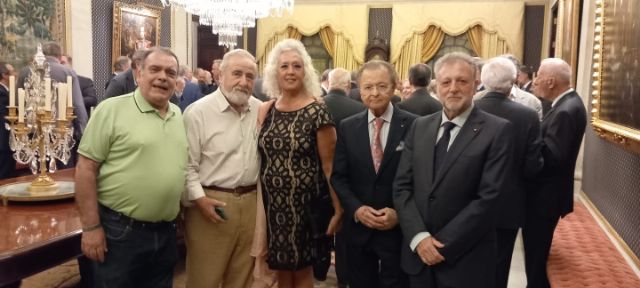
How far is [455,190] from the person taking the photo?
2238mm

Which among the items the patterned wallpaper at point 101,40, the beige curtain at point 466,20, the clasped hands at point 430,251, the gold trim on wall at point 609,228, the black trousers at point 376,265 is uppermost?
the beige curtain at point 466,20

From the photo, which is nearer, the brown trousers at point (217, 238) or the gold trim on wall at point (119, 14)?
the brown trousers at point (217, 238)

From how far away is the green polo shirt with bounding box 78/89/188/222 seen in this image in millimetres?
2189

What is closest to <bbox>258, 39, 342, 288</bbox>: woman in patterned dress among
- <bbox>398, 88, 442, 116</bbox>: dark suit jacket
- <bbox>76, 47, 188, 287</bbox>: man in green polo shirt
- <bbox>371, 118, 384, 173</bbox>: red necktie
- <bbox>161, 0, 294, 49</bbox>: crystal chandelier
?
<bbox>371, 118, 384, 173</bbox>: red necktie

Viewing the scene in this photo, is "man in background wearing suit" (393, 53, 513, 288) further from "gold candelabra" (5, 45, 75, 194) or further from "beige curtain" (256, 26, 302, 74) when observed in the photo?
"beige curtain" (256, 26, 302, 74)

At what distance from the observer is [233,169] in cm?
254

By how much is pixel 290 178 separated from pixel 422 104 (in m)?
1.95

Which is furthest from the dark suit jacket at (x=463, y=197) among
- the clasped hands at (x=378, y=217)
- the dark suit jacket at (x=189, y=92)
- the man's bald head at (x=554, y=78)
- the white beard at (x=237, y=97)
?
the dark suit jacket at (x=189, y=92)

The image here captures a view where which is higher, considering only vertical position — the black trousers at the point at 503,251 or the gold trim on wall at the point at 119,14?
the gold trim on wall at the point at 119,14

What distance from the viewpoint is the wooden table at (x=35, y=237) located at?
1983 millimetres

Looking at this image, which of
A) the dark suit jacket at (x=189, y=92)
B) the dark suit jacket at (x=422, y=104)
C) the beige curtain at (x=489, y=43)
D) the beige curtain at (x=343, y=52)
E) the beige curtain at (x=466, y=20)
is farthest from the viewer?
the beige curtain at (x=343, y=52)

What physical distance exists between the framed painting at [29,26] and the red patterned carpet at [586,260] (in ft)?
22.0

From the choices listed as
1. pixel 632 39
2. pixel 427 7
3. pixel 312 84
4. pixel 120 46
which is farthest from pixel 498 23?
pixel 312 84

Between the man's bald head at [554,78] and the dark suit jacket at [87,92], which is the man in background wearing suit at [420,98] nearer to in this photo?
the man's bald head at [554,78]
